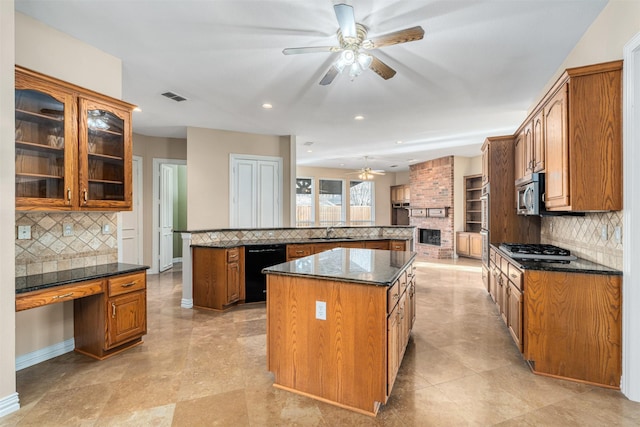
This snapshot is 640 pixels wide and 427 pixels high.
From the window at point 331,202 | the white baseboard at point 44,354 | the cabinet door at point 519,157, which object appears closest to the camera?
the white baseboard at point 44,354

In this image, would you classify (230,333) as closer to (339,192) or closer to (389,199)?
(339,192)

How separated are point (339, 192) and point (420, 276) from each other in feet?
19.1

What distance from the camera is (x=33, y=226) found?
269 centimetres

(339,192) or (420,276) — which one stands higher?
(339,192)

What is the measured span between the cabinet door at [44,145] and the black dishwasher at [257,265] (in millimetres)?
2307

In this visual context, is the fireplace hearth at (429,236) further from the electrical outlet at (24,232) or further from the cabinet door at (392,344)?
the electrical outlet at (24,232)

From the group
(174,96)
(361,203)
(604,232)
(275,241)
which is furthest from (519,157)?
(361,203)

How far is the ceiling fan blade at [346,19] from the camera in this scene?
1.96m

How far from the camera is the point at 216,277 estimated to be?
4.30 m

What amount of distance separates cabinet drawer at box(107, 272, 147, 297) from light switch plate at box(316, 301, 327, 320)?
1.91 m

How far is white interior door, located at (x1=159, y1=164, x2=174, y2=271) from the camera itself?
6668 millimetres

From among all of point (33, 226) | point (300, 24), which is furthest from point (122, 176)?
point (300, 24)

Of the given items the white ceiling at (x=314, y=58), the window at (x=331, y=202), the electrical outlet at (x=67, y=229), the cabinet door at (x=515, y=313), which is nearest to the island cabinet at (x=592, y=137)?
the white ceiling at (x=314, y=58)
